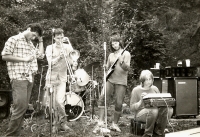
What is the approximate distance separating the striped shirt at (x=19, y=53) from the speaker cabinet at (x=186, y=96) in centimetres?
351

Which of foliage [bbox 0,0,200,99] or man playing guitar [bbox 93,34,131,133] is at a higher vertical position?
foliage [bbox 0,0,200,99]

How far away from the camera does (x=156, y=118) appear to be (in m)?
4.02

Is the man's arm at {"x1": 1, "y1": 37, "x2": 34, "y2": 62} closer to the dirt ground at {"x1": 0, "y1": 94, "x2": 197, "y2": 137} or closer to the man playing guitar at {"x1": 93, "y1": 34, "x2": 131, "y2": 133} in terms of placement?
the dirt ground at {"x1": 0, "y1": 94, "x2": 197, "y2": 137}

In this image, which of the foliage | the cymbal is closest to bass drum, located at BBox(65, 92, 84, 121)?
→ the cymbal

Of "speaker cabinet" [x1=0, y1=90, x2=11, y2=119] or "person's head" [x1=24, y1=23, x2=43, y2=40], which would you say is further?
"speaker cabinet" [x1=0, y1=90, x2=11, y2=119]

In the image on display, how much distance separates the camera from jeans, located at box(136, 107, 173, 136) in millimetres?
3971

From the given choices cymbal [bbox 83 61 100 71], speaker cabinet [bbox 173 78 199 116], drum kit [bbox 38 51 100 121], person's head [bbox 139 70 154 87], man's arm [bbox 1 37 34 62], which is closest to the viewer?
man's arm [bbox 1 37 34 62]

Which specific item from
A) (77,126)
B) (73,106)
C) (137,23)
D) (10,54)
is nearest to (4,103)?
(77,126)

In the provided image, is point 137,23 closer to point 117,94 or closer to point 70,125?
point 70,125

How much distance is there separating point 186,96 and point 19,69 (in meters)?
3.93

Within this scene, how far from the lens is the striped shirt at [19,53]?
389 cm

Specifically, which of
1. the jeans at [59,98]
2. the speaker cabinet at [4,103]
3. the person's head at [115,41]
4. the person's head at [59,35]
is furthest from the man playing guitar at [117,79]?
the speaker cabinet at [4,103]

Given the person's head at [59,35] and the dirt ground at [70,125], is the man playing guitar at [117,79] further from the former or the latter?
the person's head at [59,35]

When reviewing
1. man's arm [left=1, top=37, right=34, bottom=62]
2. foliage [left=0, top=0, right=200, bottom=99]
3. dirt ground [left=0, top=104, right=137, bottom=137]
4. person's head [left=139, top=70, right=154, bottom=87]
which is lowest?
dirt ground [left=0, top=104, right=137, bottom=137]
